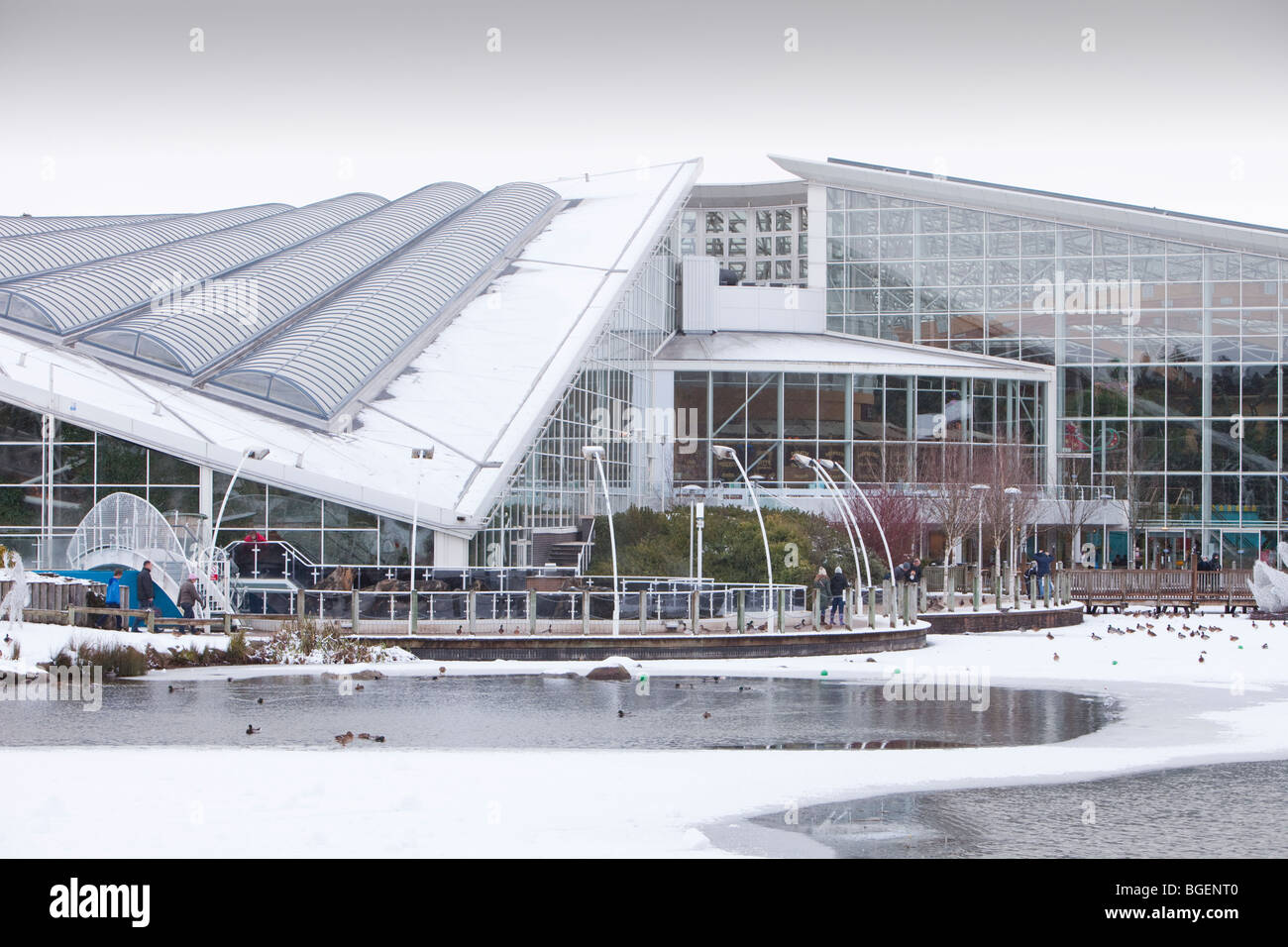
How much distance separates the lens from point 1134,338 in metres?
53.0

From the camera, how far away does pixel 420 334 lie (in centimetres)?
4212

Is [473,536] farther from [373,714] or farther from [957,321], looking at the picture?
[957,321]

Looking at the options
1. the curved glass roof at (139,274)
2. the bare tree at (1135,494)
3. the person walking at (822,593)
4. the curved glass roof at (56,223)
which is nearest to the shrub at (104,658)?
the person walking at (822,593)

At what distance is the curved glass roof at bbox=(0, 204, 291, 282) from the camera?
145 ft

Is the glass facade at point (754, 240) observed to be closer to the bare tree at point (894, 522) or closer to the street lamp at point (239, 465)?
the bare tree at point (894, 522)

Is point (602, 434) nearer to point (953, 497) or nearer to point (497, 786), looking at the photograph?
point (953, 497)

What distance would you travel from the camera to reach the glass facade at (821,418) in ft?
166

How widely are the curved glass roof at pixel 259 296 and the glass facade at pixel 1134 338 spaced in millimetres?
16866

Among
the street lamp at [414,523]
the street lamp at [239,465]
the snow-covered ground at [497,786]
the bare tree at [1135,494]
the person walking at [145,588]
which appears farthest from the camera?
the bare tree at [1135,494]

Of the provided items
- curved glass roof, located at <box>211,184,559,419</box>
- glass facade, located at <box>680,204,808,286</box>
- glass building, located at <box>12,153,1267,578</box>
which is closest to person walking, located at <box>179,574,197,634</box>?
glass building, located at <box>12,153,1267,578</box>

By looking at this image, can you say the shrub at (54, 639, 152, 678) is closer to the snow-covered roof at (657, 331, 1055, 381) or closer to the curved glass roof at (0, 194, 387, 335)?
the curved glass roof at (0, 194, 387, 335)

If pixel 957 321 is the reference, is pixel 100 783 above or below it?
below
